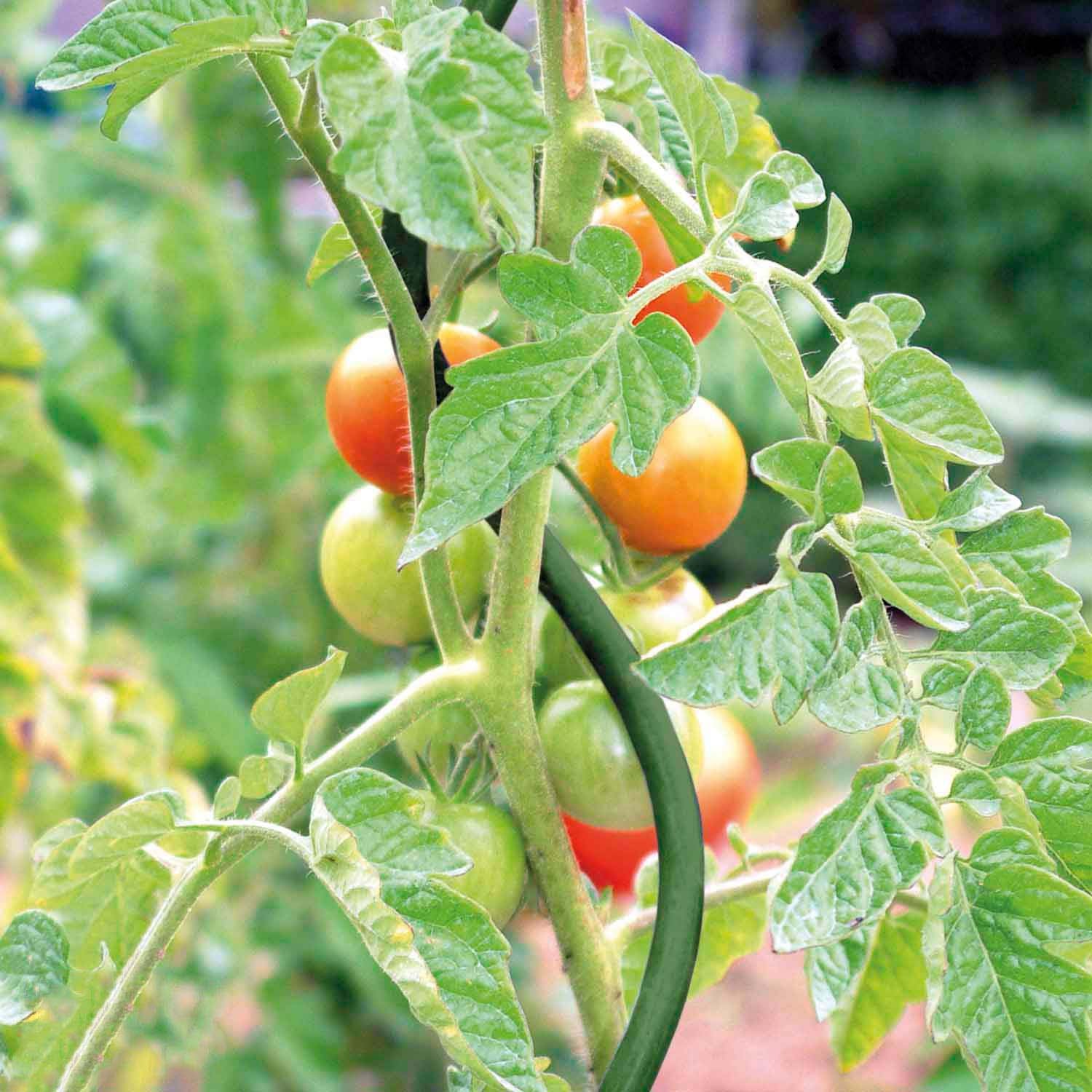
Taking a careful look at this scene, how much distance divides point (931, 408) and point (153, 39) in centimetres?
23

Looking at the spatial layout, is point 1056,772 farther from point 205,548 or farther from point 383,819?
point 205,548

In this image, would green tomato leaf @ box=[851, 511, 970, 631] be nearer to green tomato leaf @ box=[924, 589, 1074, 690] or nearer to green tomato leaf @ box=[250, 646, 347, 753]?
green tomato leaf @ box=[924, 589, 1074, 690]

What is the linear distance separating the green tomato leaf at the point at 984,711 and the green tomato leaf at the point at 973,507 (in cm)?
4

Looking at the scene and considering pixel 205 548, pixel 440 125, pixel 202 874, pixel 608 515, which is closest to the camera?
pixel 440 125

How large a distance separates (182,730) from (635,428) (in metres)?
1.31

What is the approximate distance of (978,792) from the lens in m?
0.34

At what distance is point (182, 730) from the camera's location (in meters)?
1.53

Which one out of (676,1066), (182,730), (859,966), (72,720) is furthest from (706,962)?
(676,1066)

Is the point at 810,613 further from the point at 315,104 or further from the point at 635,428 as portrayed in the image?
the point at 315,104

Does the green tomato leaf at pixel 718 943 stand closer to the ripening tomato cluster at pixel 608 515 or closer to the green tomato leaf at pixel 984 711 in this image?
the ripening tomato cluster at pixel 608 515

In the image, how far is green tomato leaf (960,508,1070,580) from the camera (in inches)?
14.5

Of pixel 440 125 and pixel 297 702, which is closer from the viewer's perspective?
pixel 440 125

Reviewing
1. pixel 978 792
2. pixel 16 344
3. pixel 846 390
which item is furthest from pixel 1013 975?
pixel 16 344

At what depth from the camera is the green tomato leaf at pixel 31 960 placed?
0.39 m
